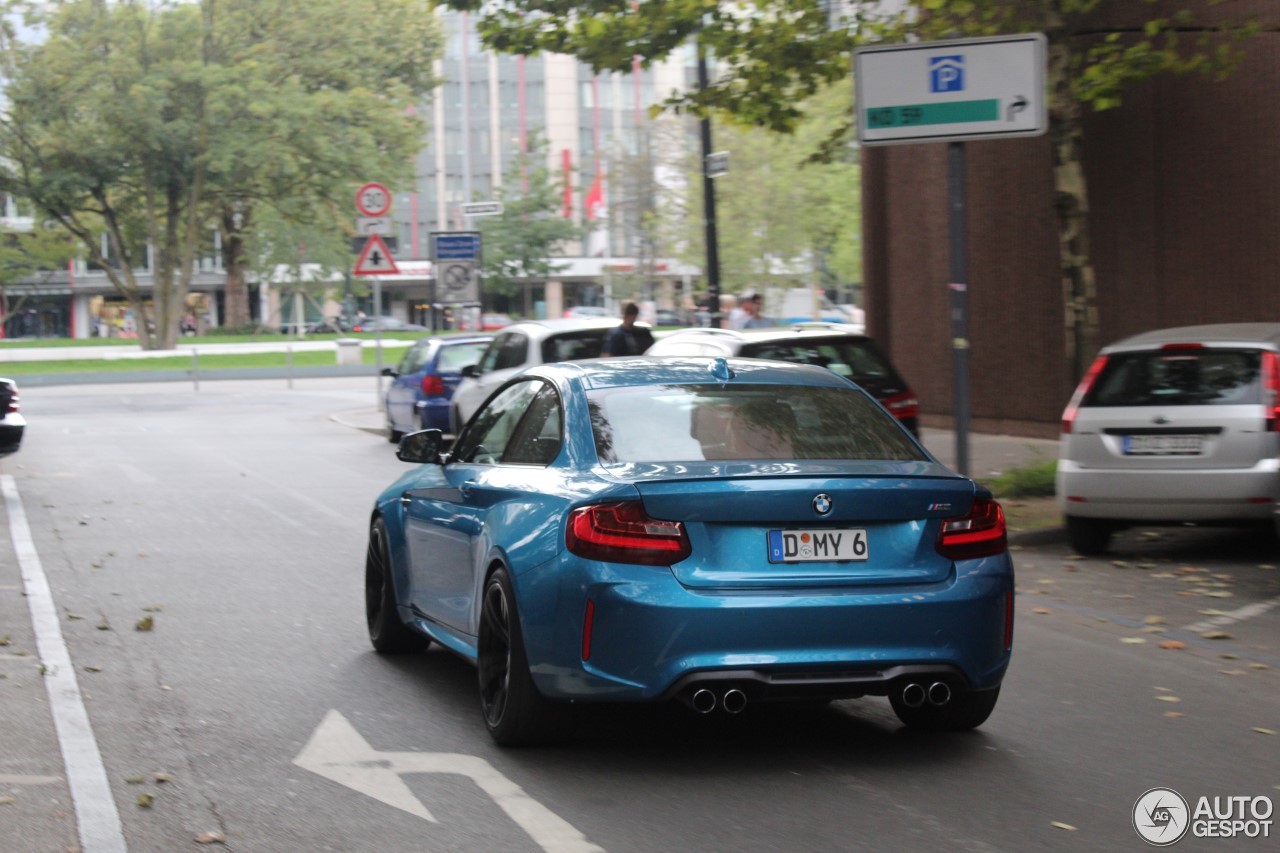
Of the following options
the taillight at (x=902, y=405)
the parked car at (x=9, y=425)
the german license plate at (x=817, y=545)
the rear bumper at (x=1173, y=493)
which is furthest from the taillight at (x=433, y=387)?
the german license plate at (x=817, y=545)

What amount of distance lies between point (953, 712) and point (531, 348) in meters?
13.7

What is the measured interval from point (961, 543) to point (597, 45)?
11763 millimetres

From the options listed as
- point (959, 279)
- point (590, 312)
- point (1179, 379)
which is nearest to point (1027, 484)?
point (959, 279)

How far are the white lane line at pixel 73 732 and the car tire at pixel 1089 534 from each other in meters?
6.48

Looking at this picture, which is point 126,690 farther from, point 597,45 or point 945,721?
point 597,45

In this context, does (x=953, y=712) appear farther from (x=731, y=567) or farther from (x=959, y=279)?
(x=959, y=279)

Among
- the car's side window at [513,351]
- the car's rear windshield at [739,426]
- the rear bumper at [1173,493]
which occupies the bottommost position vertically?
the rear bumper at [1173,493]

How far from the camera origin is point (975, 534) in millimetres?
6234

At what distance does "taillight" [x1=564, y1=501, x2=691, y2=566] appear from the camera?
5.92 metres

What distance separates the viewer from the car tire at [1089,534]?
12.0m

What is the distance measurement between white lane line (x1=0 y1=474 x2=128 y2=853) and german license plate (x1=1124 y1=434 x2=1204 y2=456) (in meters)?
6.55

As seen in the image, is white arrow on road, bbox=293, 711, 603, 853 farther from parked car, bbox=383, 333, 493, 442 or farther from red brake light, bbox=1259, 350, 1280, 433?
parked car, bbox=383, 333, 493, 442

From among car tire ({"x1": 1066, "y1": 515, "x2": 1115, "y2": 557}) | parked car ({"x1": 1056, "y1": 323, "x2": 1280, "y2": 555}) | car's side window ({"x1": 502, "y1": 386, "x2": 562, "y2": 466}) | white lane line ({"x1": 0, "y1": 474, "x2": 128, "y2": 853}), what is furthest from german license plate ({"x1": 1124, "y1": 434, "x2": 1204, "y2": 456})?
white lane line ({"x1": 0, "y1": 474, "x2": 128, "y2": 853})

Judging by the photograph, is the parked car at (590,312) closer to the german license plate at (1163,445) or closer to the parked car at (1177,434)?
the parked car at (1177,434)
